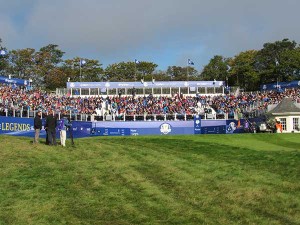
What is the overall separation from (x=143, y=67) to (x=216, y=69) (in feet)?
61.6

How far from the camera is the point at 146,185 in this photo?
14.3 m

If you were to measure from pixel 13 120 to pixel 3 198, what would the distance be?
94.4 ft

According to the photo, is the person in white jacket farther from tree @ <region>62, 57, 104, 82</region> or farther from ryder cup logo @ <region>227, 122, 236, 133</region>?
tree @ <region>62, 57, 104, 82</region>

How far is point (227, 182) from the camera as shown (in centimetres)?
1453

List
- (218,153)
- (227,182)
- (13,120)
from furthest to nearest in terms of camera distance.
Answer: (13,120)
(218,153)
(227,182)

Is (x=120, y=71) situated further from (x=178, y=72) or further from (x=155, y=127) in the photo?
(x=155, y=127)

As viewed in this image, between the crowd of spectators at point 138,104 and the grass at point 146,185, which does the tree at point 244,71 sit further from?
the grass at point 146,185

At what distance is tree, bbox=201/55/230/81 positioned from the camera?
106 meters

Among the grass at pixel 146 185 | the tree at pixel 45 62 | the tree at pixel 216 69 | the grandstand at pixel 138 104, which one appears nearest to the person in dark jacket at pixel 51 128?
the grass at pixel 146 185

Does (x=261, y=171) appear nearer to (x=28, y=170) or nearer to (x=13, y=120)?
(x=28, y=170)

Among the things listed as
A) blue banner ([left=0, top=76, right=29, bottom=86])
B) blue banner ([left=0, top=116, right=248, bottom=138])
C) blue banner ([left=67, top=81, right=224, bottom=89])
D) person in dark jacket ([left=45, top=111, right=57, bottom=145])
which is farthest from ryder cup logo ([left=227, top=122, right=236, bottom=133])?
blue banner ([left=0, top=76, right=29, bottom=86])

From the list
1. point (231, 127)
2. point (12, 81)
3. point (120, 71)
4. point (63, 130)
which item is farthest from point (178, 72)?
point (63, 130)

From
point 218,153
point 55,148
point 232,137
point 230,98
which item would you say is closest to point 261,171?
point 218,153

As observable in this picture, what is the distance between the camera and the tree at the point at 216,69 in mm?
105938
